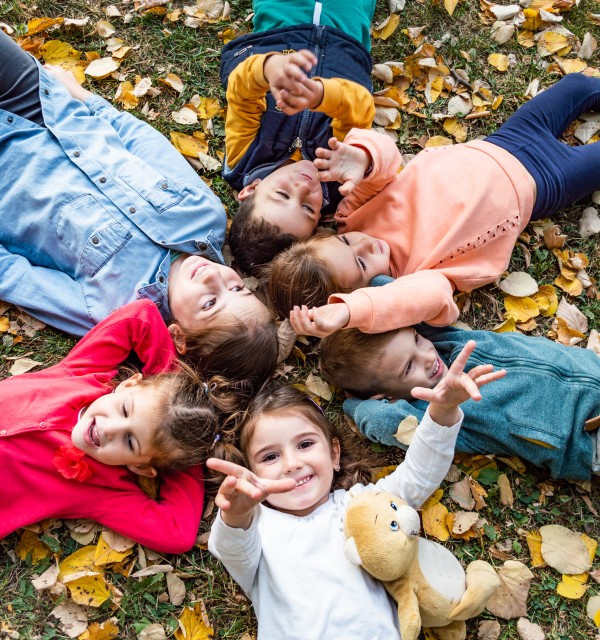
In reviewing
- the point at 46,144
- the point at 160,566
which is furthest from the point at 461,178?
the point at 160,566

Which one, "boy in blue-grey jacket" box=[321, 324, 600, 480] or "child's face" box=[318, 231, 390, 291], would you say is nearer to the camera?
"boy in blue-grey jacket" box=[321, 324, 600, 480]

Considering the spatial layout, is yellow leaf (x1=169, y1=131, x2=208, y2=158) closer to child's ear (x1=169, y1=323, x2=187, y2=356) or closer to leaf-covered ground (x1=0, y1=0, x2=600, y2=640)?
leaf-covered ground (x1=0, y1=0, x2=600, y2=640)

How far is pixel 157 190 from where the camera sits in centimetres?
314

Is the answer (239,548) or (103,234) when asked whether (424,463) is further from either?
(103,234)

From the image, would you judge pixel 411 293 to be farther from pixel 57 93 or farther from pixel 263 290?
pixel 57 93

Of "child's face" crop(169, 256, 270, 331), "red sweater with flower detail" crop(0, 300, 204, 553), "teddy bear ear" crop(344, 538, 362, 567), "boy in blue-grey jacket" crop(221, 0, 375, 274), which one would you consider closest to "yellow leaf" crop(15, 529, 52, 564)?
"red sweater with flower detail" crop(0, 300, 204, 553)

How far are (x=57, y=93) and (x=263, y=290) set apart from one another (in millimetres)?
1479

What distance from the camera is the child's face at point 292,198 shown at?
3.10 meters

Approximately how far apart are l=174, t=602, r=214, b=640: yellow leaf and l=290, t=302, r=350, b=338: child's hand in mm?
1305

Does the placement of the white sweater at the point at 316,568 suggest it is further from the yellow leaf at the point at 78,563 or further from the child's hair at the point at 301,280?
the child's hair at the point at 301,280

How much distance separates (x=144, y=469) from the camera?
9.14ft

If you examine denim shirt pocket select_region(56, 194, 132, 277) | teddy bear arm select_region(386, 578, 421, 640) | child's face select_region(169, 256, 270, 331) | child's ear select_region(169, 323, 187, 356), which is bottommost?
teddy bear arm select_region(386, 578, 421, 640)

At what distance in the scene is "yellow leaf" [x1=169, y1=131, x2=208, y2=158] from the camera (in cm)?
351

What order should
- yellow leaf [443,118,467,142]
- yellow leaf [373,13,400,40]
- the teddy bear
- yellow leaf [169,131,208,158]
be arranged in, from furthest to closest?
yellow leaf [373,13,400,40] → yellow leaf [443,118,467,142] → yellow leaf [169,131,208,158] → the teddy bear
